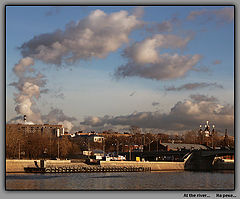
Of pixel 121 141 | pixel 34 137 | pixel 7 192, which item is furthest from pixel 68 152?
pixel 7 192

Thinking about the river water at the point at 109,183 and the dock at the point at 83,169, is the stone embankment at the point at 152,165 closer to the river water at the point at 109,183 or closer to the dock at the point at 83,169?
the dock at the point at 83,169

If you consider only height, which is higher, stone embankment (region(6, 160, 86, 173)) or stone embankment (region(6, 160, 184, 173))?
stone embankment (region(6, 160, 86, 173))

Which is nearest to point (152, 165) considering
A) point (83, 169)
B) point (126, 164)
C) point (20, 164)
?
point (126, 164)

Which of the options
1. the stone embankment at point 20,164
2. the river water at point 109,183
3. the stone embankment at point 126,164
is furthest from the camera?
the stone embankment at point 126,164

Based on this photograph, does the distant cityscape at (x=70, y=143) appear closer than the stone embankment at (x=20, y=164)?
No

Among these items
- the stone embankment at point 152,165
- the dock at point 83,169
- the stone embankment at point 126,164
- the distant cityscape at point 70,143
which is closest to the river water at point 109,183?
the dock at point 83,169

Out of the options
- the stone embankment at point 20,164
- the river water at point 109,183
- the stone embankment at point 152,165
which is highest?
the river water at point 109,183

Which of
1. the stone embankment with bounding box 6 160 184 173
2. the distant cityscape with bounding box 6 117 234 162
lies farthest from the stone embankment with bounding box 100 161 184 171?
the distant cityscape with bounding box 6 117 234 162

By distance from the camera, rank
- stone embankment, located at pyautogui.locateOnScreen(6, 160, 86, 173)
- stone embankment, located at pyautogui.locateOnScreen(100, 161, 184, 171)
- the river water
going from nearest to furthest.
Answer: the river water
stone embankment, located at pyautogui.locateOnScreen(6, 160, 86, 173)
stone embankment, located at pyautogui.locateOnScreen(100, 161, 184, 171)

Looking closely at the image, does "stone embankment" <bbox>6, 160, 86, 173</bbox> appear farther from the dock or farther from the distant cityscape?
the distant cityscape

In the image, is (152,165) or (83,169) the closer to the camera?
(83,169)

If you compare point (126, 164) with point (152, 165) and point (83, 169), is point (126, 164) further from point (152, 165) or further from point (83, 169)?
point (83, 169)

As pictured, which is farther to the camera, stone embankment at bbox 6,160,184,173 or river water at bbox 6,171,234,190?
stone embankment at bbox 6,160,184,173

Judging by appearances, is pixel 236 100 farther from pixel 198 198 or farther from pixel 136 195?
pixel 136 195
